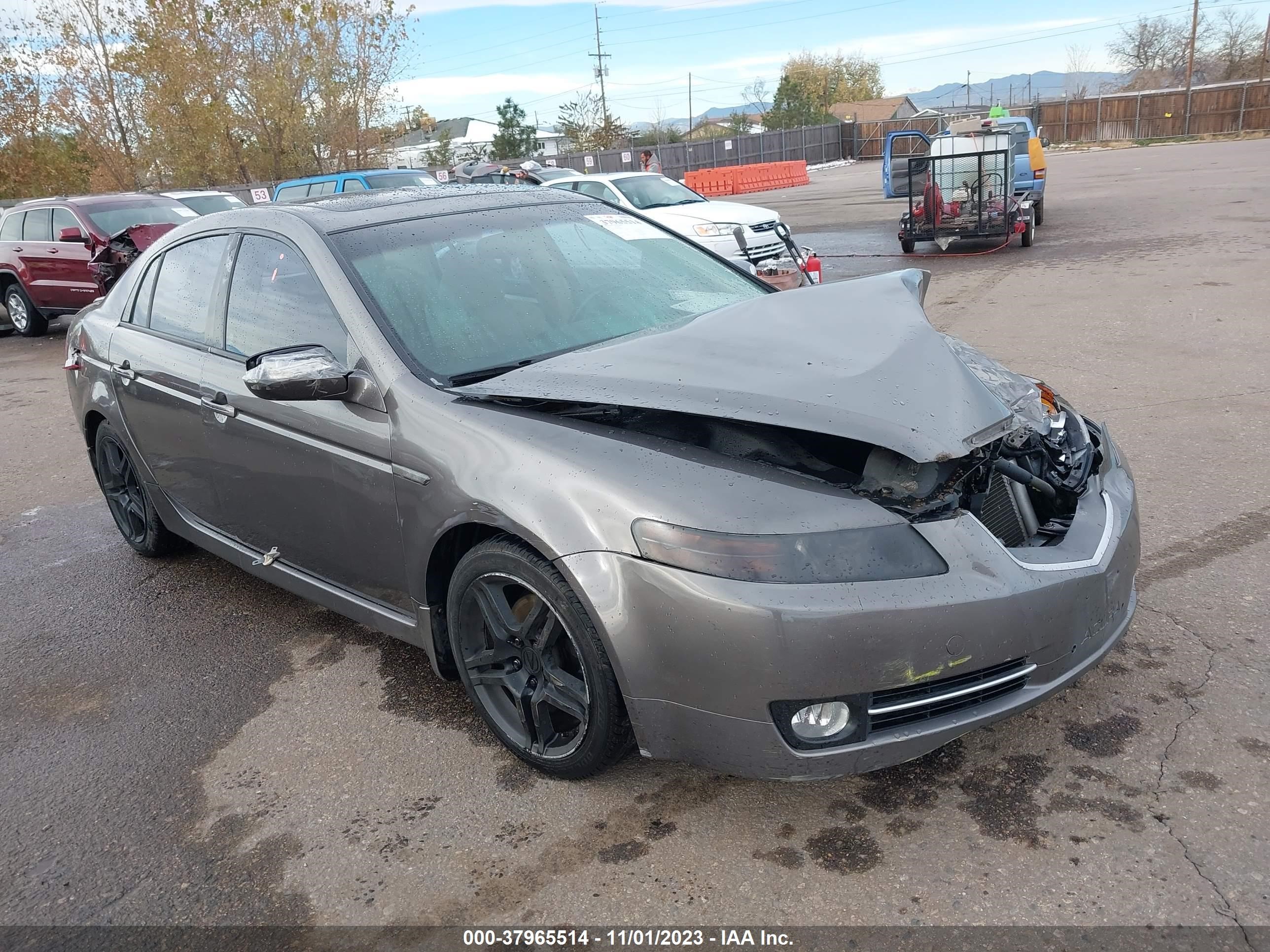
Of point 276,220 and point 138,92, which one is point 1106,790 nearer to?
point 276,220

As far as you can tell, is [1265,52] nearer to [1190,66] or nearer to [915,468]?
[1190,66]

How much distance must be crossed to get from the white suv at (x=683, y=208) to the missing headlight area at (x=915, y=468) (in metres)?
8.30

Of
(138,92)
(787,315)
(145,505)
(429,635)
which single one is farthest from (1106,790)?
(138,92)

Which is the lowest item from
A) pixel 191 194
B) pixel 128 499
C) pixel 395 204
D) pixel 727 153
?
pixel 128 499

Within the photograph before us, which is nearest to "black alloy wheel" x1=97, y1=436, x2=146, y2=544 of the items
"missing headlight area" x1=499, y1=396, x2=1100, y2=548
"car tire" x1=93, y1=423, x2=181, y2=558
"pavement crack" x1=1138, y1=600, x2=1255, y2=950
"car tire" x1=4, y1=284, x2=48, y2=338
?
"car tire" x1=93, y1=423, x2=181, y2=558

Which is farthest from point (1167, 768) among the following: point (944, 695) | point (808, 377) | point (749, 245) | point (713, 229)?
point (713, 229)

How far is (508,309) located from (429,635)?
3.65 feet

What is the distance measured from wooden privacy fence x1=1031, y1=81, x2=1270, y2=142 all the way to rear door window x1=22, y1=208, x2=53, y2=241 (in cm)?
4683

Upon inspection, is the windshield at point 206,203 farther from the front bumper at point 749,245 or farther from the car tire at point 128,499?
the car tire at point 128,499

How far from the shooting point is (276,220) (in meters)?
3.58

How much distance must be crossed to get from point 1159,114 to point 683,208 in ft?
156

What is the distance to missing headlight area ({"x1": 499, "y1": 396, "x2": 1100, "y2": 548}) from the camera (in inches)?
98.8

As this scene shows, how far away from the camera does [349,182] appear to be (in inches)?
502

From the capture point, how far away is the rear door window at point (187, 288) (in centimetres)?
389
